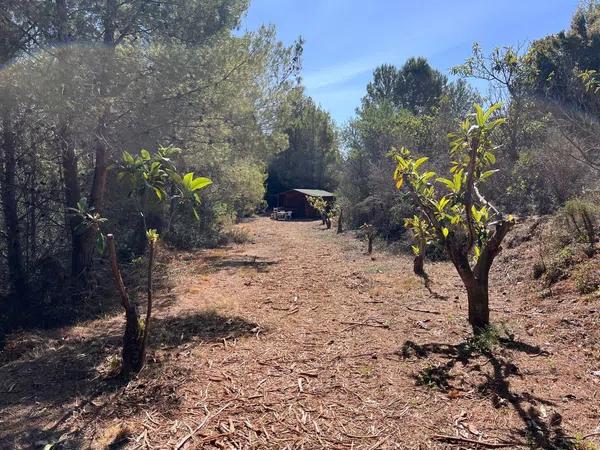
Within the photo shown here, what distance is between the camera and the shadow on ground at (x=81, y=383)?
3.59 m

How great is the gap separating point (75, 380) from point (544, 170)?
1145 cm

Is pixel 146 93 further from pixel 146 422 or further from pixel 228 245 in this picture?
pixel 228 245

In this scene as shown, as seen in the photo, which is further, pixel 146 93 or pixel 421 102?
pixel 421 102

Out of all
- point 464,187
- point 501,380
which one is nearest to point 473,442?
point 501,380

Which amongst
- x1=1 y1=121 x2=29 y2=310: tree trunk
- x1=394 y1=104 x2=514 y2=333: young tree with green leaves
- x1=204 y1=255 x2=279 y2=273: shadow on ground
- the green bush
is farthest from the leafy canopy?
x1=1 y1=121 x2=29 y2=310: tree trunk

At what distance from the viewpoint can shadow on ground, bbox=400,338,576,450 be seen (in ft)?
9.59

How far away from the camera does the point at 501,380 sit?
12.3 feet

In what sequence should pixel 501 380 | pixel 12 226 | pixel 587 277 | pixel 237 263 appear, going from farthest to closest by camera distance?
pixel 237 263 → pixel 12 226 → pixel 587 277 → pixel 501 380

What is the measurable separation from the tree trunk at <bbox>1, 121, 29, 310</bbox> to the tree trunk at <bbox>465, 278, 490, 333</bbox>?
A: 21.3 feet

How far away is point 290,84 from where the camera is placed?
16.6 metres

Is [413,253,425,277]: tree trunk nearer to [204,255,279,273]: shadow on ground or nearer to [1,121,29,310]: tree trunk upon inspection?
[204,255,279,273]: shadow on ground

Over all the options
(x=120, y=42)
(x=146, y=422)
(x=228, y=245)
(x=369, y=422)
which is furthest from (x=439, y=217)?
(x=228, y=245)

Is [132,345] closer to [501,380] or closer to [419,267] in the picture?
[501,380]

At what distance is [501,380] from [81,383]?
12.0 ft
